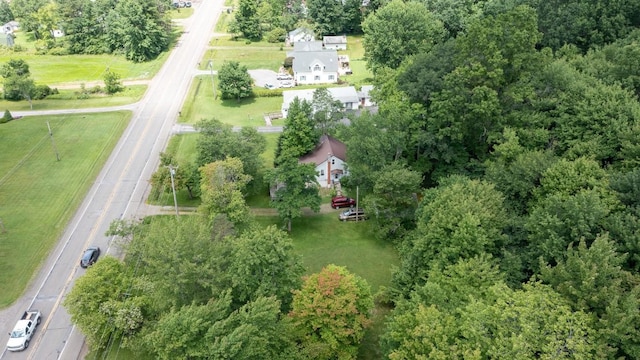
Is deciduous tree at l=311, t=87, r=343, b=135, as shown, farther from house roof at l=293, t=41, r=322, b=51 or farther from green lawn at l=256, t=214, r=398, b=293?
house roof at l=293, t=41, r=322, b=51

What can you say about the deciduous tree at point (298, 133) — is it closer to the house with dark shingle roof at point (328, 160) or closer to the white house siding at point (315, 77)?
the house with dark shingle roof at point (328, 160)

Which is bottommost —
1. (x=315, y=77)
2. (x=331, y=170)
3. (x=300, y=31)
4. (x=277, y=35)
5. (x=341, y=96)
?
(x=331, y=170)

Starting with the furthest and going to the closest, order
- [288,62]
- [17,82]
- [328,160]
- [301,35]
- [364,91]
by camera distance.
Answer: [301,35] < [288,62] < [364,91] < [17,82] < [328,160]

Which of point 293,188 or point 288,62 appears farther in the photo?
point 288,62

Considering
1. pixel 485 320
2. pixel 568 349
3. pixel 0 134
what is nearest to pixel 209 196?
pixel 485 320

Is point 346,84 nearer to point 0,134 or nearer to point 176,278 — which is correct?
point 0,134

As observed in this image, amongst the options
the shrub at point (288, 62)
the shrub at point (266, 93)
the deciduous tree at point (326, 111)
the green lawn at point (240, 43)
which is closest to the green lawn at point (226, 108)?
the shrub at point (266, 93)

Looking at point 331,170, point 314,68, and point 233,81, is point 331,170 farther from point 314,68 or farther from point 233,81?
point 314,68

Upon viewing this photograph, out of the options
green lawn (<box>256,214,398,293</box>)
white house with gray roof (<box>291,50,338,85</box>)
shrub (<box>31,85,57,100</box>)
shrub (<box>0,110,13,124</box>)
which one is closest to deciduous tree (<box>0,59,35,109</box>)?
shrub (<box>31,85,57,100</box>)

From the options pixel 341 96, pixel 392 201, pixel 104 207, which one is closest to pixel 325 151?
pixel 392 201
